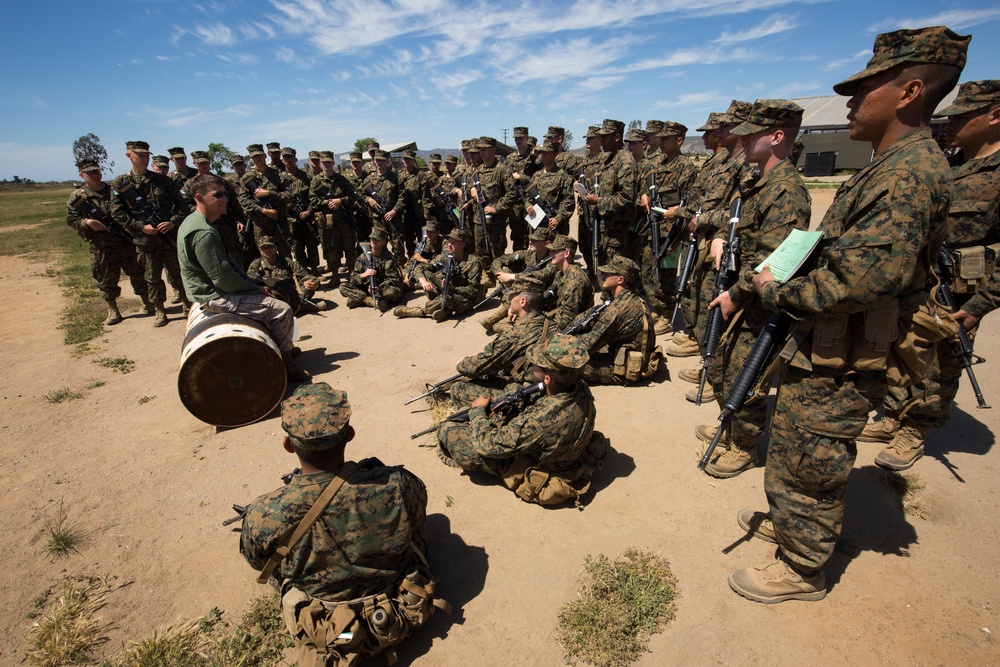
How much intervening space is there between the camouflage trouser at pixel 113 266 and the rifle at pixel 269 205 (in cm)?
235

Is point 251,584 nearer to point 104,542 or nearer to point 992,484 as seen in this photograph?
point 104,542

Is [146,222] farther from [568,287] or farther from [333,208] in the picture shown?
[568,287]

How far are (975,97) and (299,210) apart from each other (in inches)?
411

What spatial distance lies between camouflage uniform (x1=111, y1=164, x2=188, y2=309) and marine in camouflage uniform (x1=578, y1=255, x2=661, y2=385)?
7635mm

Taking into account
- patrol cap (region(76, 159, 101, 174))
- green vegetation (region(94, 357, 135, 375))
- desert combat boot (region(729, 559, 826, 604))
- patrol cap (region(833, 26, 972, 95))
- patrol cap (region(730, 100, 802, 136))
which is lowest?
desert combat boot (region(729, 559, 826, 604))

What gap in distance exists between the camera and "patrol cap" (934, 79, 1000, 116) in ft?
12.9

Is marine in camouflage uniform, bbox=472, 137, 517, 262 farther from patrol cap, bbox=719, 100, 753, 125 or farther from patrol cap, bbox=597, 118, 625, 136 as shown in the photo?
patrol cap, bbox=719, 100, 753, 125

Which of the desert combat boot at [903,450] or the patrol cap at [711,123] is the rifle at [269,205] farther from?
the desert combat boot at [903,450]

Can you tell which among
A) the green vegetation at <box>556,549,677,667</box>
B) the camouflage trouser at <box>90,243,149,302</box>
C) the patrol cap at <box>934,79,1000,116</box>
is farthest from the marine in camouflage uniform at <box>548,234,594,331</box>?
the camouflage trouser at <box>90,243,149,302</box>

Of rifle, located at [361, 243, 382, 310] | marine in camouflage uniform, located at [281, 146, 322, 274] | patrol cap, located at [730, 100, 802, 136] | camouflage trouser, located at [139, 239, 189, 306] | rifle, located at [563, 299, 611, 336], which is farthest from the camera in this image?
marine in camouflage uniform, located at [281, 146, 322, 274]

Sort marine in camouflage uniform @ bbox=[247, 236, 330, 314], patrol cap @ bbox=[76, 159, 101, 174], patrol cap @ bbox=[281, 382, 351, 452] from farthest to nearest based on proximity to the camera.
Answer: marine in camouflage uniform @ bbox=[247, 236, 330, 314], patrol cap @ bbox=[76, 159, 101, 174], patrol cap @ bbox=[281, 382, 351, 452]

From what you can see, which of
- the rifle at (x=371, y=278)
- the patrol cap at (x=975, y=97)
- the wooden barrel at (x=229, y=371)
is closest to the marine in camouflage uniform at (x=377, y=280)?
the rifle at (x=371, y=278)

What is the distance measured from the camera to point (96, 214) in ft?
26.8

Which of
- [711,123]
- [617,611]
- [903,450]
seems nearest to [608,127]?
[711,123]
